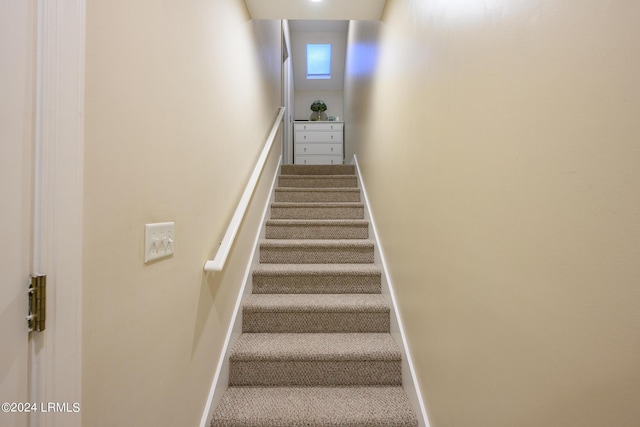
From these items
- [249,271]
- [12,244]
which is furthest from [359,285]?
→ [12,244]

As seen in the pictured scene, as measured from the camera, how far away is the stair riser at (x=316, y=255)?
2.21 metres

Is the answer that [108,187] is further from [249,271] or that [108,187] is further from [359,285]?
[359,285]

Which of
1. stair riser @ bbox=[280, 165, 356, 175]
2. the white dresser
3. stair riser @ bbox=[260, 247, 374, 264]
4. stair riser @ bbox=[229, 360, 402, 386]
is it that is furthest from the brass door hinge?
the white dresser

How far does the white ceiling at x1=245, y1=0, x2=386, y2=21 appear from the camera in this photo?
1910mm

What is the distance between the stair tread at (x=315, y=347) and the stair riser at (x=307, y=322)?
31mm

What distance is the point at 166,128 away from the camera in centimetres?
86

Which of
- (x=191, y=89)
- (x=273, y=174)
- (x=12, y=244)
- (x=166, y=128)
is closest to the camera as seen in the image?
(x=12, y=244)

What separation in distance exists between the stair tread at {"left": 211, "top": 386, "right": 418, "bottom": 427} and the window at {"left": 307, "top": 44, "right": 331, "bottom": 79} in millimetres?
5372

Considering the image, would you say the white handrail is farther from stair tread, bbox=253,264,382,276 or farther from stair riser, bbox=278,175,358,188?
stair riser, bbox=278,175,358,188

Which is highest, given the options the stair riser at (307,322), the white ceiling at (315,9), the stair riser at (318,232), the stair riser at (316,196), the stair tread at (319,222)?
the white ceiling at (315,9)

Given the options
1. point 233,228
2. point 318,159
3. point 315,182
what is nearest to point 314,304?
point 233,228

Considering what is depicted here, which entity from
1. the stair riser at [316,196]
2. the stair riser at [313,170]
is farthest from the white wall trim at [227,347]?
the stair riser at [313,170]

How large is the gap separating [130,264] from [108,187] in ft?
0.65

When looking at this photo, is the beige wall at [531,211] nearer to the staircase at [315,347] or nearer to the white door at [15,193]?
the staircase at [315,347]
